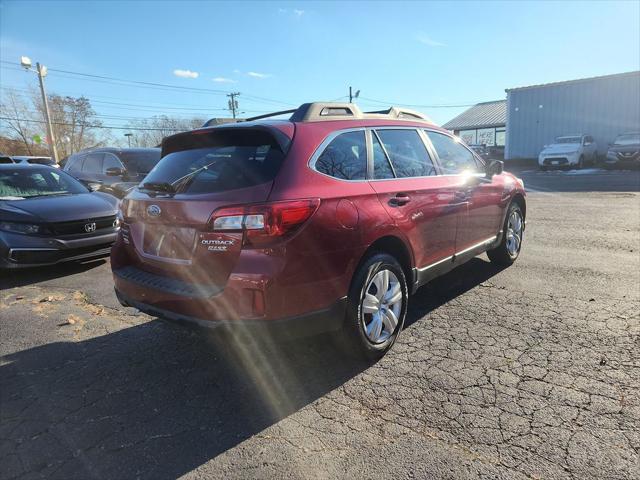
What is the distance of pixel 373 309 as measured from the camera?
10.4 ft

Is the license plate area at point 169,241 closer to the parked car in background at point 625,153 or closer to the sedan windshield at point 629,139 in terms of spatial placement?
the parked car in background at point 625,153

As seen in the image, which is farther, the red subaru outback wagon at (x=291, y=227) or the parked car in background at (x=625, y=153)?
the parked car in background at (x=625, y=153)

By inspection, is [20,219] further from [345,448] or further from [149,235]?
[345,448]

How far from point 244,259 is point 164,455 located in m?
1.11

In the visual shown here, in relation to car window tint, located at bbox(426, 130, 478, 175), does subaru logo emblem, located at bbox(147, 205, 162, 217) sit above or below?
below

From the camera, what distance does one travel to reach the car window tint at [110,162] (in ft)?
31.0

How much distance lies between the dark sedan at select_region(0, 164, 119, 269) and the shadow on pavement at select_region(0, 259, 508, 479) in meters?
2.43

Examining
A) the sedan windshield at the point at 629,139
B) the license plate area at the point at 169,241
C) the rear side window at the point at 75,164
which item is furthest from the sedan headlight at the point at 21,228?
the sedan windshield at the point at 629,139

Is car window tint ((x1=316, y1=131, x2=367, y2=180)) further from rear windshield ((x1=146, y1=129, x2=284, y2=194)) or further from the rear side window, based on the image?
the rear side window

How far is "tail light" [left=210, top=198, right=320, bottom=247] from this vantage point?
250 cm

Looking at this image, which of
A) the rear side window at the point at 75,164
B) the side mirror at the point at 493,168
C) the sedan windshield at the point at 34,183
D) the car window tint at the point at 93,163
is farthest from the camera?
the rear side window at the point at 75,164

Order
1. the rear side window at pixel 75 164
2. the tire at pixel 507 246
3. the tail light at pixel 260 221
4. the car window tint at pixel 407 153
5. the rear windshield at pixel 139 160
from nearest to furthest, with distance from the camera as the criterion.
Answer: the tail light at pixel 260 221, the car window tint at pixel 407 153, the tire at pixel 507 246, the rear windshield at pixel 139 160, the rear side window at pixel 75 164

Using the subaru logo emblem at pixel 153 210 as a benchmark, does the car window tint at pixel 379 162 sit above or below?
above

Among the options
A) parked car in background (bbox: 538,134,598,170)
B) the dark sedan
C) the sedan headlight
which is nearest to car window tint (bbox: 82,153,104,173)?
the dark sedan
